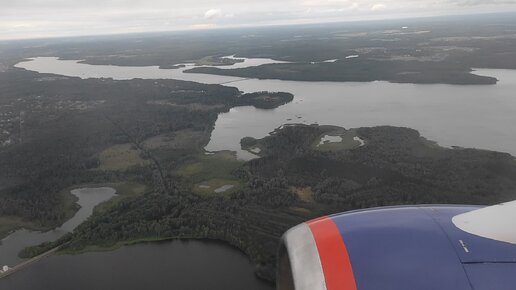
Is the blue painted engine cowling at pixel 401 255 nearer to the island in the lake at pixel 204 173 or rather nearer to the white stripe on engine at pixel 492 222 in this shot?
the white stripe on engine at pixel 492 222

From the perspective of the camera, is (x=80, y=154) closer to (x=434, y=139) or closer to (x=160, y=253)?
(x=160, y=253)

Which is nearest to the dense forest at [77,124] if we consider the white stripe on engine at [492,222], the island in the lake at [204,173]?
the island in the lake at [204,173]

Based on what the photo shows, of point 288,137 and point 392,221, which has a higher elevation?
point 392,221

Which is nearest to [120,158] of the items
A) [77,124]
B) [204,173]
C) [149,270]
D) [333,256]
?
[204,173]

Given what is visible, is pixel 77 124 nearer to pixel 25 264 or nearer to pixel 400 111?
pixel 25 264

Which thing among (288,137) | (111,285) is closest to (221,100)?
(288,137)

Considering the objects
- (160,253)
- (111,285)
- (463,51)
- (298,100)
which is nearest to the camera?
(111,285)

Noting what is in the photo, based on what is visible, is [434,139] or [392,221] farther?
[434,139]
